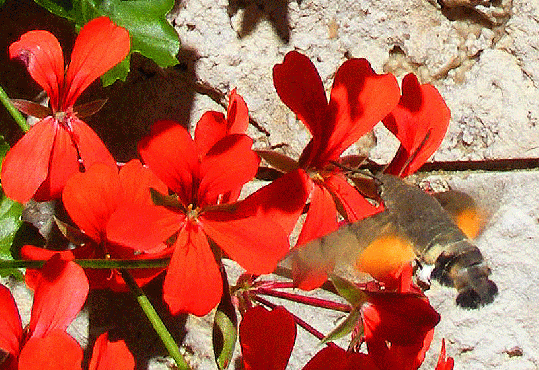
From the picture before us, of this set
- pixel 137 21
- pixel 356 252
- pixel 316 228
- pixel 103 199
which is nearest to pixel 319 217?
pixel 316 228

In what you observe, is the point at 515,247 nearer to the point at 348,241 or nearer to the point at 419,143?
the point at 419,143

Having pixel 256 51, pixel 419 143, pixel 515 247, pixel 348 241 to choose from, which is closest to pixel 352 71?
pixel 419 143

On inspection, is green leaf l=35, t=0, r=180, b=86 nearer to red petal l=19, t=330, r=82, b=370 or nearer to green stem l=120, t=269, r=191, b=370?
green stem l=120, t=269, r=191, b=370

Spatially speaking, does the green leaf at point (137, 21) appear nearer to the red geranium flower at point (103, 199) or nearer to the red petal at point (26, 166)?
the red petal at point (26, 166)

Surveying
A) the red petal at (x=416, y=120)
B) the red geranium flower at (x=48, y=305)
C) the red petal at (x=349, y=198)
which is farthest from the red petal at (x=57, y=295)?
the red petal at (x=416, y=120)

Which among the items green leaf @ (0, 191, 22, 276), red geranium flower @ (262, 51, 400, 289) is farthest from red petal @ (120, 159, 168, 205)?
green leaf @ (0, 191, 22, 276)

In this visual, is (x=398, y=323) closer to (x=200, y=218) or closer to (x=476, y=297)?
(x=476, y=297)
